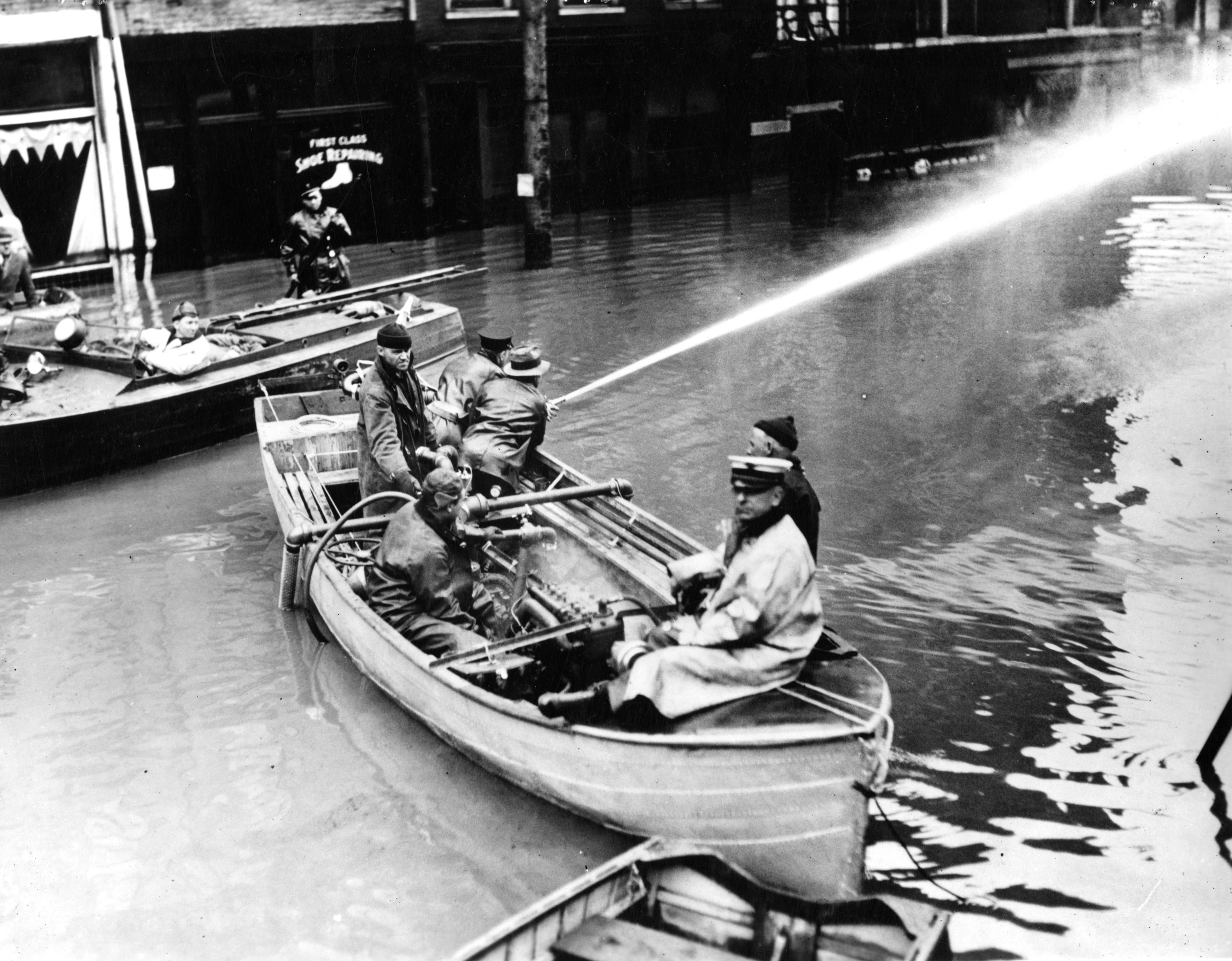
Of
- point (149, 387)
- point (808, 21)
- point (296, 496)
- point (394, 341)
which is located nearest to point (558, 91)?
point (808, 21)

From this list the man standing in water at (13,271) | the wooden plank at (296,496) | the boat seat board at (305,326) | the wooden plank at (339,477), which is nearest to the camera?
the wooden plank at (296,496)

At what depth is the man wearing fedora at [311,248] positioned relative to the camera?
16906mm

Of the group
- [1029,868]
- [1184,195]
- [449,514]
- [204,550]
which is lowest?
Answer: [1029,868]

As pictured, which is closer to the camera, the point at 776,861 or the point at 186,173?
the point at 776,861

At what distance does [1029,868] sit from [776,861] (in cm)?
151

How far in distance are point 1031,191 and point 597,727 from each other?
25.4 m

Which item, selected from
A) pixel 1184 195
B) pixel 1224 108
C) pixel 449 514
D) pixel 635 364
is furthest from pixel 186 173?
pixel 1224 108

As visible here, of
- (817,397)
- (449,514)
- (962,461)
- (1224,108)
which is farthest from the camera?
(1224,108)

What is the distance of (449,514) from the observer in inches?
301

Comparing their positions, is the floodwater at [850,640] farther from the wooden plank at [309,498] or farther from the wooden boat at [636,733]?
the wooden plank at [309,498]

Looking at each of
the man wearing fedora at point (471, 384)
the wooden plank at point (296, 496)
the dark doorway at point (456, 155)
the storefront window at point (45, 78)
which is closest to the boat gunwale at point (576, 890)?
the wooden plank at point (296, 496)

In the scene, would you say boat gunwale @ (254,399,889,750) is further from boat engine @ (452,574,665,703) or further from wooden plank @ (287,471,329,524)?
wooden plank @ (287,471,329,524)

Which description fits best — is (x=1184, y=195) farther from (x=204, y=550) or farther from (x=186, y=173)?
(x=204, y=550)

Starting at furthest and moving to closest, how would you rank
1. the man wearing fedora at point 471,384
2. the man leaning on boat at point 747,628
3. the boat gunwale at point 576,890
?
the man wearing fedora at point 471,384, the man leaning on boat at point 747,628, the boat gunwale at point 576,890
